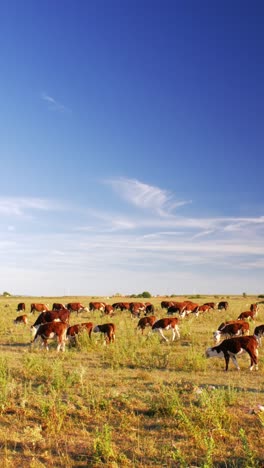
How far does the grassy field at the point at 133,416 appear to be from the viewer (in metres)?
7.55

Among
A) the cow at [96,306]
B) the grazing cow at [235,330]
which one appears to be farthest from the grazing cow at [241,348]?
the cow at [96,306]

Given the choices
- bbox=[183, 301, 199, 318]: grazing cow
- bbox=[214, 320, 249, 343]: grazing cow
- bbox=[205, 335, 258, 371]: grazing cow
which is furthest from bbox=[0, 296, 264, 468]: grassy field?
bbox=[183, 301, 199, 318]: grazing cow

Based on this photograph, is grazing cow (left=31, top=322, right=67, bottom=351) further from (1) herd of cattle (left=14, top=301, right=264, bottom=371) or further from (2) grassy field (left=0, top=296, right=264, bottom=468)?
(2) grassy field (left=0, top=296, right=264, bottom=468)

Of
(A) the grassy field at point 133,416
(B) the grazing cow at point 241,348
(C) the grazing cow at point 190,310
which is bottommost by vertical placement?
(A) the grassy field at point 133,416

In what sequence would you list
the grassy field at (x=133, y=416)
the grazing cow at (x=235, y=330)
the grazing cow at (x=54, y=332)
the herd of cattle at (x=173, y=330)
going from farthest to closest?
the grazing cow at (x=235, y=330) < the grazing cow at (x=54, y=332) < the herd of cattle at (x=173, y=330) < the grassy field at (x=133, y=416)

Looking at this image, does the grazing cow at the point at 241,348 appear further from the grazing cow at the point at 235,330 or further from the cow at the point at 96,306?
→ the cow at the point at 96,306

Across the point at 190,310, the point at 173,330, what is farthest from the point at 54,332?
the point at 190,310

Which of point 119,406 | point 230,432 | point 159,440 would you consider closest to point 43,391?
point 119,406

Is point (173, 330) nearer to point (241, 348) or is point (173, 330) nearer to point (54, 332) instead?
point (54, 332)

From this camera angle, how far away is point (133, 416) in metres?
9.34

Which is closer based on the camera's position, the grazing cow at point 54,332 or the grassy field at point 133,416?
the grassy field at point 133,416

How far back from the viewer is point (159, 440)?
832 cm

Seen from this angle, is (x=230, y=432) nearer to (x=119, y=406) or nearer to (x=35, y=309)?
(x=119, y=406)

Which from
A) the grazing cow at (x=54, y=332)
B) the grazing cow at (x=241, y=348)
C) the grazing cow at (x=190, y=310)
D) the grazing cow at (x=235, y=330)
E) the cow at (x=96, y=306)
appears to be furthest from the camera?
the cow at (x=96, y=306)
